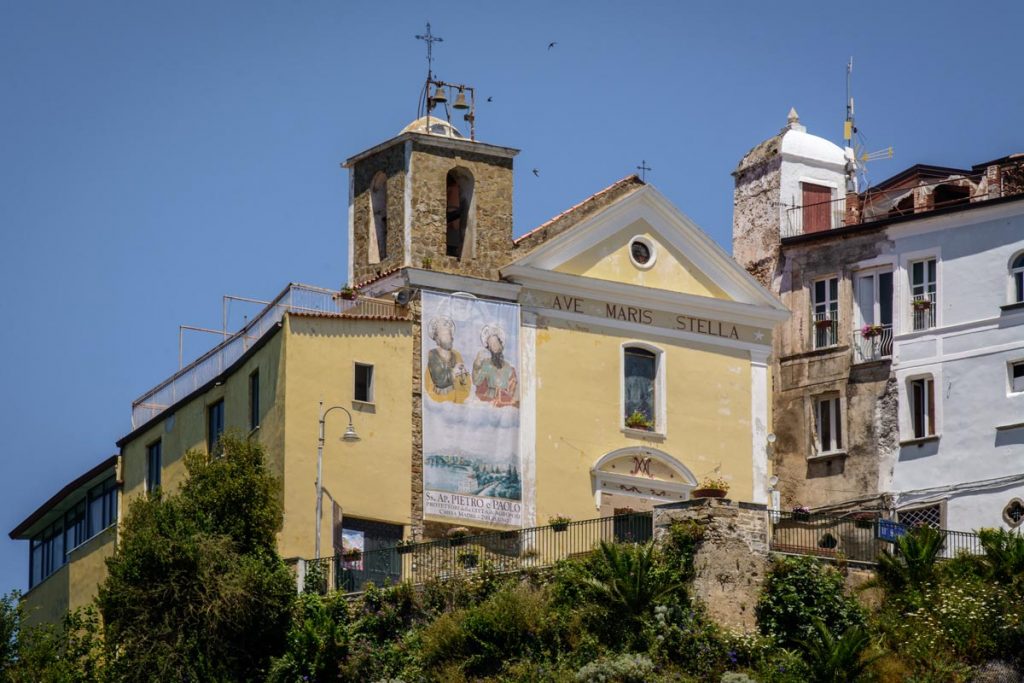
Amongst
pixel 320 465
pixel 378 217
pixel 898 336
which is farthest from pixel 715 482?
pixel 320 465

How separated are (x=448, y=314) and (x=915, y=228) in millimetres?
12732

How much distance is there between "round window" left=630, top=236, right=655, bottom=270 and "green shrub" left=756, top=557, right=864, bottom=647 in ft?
43.3

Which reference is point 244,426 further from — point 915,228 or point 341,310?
point 915,228

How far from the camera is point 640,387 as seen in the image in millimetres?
67312

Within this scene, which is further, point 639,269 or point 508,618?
point 639,269

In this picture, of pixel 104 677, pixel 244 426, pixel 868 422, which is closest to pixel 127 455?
pixel 244 426

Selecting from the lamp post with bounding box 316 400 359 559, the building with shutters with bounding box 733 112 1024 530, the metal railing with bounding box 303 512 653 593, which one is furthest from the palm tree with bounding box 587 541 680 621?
the building with shutters with bounding box 733 112 1024 530

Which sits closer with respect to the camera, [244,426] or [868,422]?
[244,426]

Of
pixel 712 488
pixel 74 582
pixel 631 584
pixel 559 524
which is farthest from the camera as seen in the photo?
pixel 74 582

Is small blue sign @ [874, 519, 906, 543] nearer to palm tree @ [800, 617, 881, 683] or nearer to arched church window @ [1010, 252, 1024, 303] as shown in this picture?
palm tree @ [800, 617, 881, 683]

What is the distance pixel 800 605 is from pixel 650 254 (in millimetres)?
14522

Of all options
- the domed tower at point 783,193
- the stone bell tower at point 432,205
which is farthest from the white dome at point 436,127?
→ the domed tower at point 783,193

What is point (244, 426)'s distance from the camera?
209 ft

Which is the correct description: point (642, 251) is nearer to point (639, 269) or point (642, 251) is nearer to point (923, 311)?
point (639, 269)
